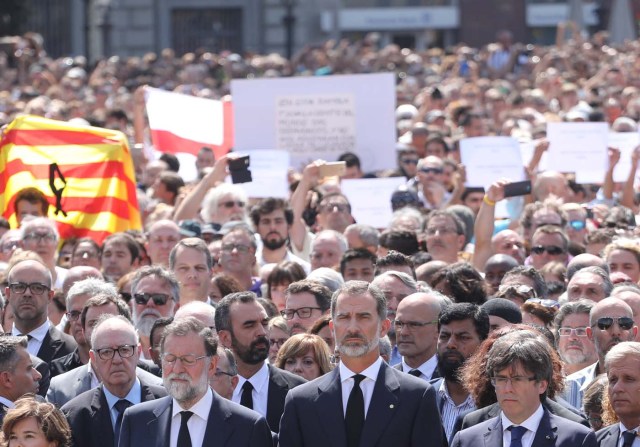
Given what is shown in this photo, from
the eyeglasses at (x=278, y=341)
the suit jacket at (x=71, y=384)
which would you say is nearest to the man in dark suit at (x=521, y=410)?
the suit jacket at (x=71, y=384)

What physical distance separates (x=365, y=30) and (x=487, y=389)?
4676cm

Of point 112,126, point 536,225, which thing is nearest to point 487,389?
point 536,225

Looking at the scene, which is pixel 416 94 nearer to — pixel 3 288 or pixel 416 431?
pixel 3 288

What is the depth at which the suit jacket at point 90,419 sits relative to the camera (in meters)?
8.06

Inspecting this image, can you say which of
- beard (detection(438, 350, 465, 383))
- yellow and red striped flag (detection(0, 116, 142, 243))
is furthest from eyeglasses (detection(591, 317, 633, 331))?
yellow and red striped flag (detection(0, 116, 142, 243))

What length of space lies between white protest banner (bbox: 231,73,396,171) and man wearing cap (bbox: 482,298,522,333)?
295 inches

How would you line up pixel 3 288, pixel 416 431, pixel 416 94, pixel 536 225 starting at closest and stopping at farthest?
pixel 416 431
pixel 3 288
pixel 536 225
pixel 416 94

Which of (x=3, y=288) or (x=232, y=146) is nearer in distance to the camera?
(x=3, y=288)

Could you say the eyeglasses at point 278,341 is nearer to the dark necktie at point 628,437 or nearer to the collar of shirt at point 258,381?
the collar of shirt at point 258,381

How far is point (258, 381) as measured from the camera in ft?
28.3

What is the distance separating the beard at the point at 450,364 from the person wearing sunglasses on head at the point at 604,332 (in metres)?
0.66

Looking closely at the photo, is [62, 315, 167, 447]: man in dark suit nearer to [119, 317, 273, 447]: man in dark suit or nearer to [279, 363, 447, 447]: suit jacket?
[119, 317, 273, 447]: man in dark suit

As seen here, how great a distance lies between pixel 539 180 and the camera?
1499cm

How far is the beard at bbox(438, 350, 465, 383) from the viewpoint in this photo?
8.52m
